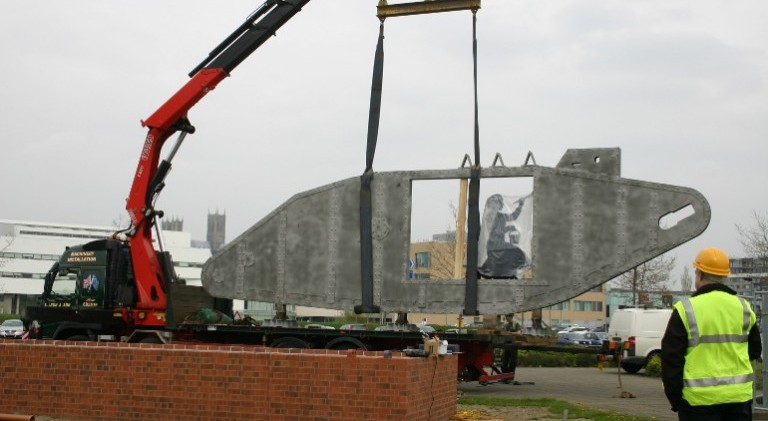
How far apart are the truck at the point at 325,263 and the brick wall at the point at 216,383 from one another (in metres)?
4.82

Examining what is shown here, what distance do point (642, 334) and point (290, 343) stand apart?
12.1 meters

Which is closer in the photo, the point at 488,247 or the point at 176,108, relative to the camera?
the point at 488,247

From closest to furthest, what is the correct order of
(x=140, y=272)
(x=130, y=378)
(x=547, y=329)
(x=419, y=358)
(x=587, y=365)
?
(x=419, y=358), (x=130, y=378), (x=547, y=329), (x=140, y=272), (x=587, y=365)

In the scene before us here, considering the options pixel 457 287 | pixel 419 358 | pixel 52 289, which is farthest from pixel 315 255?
pixel 419 358

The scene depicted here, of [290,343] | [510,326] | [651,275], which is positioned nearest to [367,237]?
[290,343]

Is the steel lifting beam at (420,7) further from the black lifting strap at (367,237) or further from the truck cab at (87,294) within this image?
the truck cab at (87,294)

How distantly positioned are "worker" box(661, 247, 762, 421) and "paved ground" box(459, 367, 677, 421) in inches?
297

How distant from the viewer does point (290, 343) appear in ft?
55.6

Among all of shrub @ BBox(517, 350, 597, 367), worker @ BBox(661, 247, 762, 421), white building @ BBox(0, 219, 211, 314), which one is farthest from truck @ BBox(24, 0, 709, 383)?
white building @ BBox(0, 219, 211, 314)

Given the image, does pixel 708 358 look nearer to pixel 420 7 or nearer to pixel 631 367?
pixel 420 7

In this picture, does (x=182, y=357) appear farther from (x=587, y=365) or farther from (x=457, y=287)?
(x=587, y=365)

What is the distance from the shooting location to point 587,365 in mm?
29281

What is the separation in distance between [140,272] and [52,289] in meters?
2.08

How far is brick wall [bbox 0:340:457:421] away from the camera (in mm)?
9508
